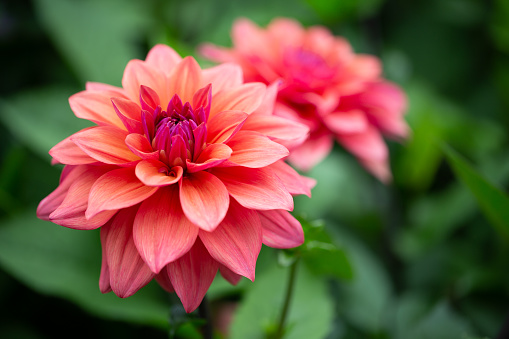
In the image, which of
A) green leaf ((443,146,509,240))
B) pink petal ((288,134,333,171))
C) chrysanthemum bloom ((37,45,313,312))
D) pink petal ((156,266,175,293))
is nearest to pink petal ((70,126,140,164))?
chrysanthemum bloom ((37,45,313,312))

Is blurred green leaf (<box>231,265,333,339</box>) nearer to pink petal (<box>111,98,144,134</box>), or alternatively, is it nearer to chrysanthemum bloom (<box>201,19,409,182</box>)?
chrysanthemum bloom (<box>201,19,409,182</box>)

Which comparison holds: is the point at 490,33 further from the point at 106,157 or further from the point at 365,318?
the point at 106,157

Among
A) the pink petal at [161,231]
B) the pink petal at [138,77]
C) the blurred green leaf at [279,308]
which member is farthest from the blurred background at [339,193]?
the pink petal at [138,77]

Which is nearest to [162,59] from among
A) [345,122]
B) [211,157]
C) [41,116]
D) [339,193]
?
[211,157]

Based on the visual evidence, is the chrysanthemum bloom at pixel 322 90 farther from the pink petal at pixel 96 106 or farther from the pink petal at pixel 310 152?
the pink petal at pixel 96 106

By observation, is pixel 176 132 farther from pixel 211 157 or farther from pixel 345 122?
pixel 345 122

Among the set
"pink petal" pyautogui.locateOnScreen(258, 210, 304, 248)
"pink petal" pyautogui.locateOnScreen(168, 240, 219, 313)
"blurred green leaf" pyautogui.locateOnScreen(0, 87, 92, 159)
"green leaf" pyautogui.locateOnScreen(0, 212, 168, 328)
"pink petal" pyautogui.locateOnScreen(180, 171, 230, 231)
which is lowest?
"green leaf" pyautogui.locateOnScreen(0, 212, 168, 328)

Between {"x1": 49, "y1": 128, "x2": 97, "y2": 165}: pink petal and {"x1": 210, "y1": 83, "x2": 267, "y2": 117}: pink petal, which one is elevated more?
{"x1": 210, "y1": 83, "x2": 267, "y2": 117}: pink petal

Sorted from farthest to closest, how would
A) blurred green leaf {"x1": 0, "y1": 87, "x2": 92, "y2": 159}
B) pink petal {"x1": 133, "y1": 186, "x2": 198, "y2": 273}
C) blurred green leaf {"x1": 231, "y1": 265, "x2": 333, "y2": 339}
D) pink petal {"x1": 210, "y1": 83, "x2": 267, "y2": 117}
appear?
blurred green leaf {"x1": 0, "y1": 87, "x2": 92, "y2": 159}
blurred green leaf {"x1": 231, "y1": 265, "x2": 333, "y2": 339}
pink petal {"x1": 210, "y1": 83, "x2": 267, "y2": 117}
pink petal {"x1": 133, "y1": 186, "x2": 198, "y2": 273}

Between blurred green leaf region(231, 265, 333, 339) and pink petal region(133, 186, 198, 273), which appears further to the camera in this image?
blurred green leaf region(231, 265, 333, 339)
